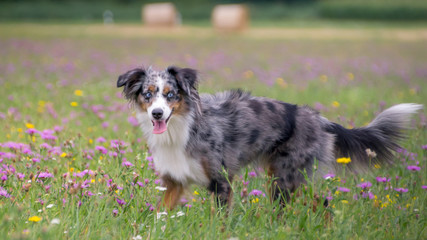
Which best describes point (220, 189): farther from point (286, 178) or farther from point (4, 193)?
point (4, 193)

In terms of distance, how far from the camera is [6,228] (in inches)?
115

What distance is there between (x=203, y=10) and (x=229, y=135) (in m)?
37.8

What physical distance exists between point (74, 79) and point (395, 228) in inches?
326

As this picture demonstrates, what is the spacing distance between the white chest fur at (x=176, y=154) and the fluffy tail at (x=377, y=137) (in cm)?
131

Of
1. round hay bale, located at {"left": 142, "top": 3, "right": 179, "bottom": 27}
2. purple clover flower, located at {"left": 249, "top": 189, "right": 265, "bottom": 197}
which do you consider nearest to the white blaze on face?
purple clover flower, located at {"left": 249, "top": 189, "right": 265, "bottom": 197}

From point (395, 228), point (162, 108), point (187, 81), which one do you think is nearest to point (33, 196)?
point (162, 108)

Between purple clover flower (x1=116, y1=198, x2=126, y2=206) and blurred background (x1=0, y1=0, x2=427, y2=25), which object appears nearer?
purple clover flower (x1=116, y1=198, x2=126, y2=206)

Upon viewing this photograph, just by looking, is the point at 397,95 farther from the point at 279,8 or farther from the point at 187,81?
the point at 279,8

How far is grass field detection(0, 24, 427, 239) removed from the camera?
132 inches

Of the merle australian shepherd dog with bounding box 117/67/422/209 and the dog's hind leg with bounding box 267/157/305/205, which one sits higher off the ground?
the merle australian shepherd dog with bounding box 117/67/422/209

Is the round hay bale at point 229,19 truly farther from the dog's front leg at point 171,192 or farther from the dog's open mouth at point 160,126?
the dog's open mouth at point 160,126

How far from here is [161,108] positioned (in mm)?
3723

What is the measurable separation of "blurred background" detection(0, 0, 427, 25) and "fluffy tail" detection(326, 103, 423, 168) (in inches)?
1316

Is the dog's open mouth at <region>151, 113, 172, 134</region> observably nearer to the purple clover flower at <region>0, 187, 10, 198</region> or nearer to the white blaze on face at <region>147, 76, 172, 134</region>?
the white blaze on face at <region>147, 76, 172, 134</region>
